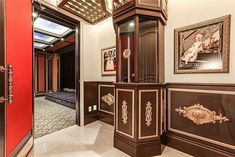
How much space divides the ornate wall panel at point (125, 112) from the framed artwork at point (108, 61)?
49.4 inches

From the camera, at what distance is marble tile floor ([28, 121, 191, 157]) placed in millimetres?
2316

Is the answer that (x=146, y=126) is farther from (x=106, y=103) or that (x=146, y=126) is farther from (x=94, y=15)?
(x=94, y=15)

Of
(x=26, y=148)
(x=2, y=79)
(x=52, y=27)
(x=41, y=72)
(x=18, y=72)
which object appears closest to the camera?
(x=2, y=79)

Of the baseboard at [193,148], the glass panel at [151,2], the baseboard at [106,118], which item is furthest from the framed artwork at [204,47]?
the baseboard at [106,118]

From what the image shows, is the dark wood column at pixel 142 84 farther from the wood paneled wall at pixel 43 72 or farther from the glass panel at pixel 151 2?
the wood paneled wall at pixel 43 72

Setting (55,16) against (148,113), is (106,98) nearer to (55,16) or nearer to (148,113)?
(148,113)

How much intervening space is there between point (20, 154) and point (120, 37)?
2310 mm

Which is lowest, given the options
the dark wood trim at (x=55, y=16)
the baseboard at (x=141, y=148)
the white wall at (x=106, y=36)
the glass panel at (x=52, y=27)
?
the baseboard at (x=141, y=148)

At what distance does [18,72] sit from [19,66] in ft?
0.29

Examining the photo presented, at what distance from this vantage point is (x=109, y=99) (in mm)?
3770

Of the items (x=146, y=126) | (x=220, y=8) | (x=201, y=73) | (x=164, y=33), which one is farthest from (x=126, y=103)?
(x=220, y=8)

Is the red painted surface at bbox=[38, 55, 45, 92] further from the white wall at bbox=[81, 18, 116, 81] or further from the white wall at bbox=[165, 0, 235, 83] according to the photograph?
the white wall at bbox=[165, 0, 235, 83]

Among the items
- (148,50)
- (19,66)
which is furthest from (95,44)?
(19,66)

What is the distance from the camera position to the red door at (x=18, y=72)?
1.72m
